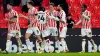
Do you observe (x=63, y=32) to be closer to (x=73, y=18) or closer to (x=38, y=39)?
(x=38, y=39)

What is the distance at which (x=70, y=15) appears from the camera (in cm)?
2278

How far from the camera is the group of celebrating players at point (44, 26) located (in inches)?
765

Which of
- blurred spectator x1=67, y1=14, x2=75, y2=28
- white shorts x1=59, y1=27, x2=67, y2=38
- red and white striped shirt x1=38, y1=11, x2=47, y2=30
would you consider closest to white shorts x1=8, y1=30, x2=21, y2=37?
red and white striped shirt x1=38, y1=11, x2=47, y2=30

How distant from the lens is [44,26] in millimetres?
20391

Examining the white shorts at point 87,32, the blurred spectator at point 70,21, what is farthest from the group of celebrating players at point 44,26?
the blurred spectator at point 70,21

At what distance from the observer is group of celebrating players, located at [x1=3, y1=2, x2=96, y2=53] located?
19438 millimetres

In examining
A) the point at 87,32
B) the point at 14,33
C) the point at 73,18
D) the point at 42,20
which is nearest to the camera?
the point at 14,33

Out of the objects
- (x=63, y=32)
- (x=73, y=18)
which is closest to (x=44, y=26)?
(x=63, y=32)

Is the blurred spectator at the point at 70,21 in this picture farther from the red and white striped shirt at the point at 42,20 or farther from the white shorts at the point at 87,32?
the red and white striped shirt at the point at 42,20

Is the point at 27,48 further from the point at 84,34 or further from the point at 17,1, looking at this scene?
the point at 17,1

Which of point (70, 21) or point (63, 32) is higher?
point (70, 21)

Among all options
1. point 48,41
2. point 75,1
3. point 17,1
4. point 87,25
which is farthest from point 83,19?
point 17,1

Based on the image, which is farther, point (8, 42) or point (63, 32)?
point (63, 32)

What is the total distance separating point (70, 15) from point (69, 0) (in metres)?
1.39
